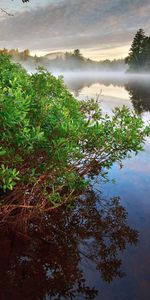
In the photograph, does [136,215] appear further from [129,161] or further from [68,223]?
[129,161]

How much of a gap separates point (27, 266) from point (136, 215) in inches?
158

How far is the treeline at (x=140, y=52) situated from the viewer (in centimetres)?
10725

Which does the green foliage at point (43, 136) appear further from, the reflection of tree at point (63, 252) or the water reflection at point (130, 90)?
the water reflection at point (130, 90)

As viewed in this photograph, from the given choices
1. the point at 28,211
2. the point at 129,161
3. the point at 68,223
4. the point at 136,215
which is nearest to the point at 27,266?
the point at 28,211

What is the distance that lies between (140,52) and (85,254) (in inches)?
4252

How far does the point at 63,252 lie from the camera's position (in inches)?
372

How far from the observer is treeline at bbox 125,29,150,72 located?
352 feet

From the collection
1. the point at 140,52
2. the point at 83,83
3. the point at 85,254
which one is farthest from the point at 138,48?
the point at 85,254

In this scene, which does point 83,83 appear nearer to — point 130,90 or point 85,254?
point 130,90

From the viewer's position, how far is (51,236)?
33.1 ft

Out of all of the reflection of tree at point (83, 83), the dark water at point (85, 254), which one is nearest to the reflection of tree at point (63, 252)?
the dark water at point (85, 254)

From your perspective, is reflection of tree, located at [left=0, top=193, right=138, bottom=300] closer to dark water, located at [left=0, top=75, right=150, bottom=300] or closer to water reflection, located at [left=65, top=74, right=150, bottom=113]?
dark water, located at [left=0, top=75, right=150, bottom=300]

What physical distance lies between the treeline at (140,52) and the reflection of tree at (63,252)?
332 ft

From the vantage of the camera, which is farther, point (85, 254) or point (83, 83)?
point (83, 83)
